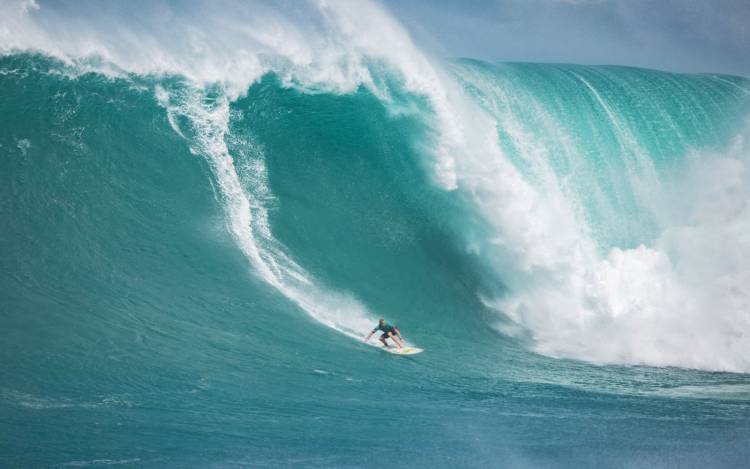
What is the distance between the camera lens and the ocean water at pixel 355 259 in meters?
7.14

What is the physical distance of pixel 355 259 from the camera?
12.2m

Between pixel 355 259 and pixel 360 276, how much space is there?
1.60ft

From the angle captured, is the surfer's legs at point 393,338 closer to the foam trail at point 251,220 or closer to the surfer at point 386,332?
the surfer at point 386,332

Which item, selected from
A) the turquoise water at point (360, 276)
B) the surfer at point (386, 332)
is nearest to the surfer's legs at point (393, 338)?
the surfer at point (386, 332)

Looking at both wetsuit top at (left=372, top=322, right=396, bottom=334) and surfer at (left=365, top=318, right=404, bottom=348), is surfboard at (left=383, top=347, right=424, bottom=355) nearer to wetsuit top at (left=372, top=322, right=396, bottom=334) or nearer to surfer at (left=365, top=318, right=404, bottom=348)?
surfer at (left=365, top=318, right=404, bottom=348)

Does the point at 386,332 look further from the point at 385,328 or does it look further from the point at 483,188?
the point at 483,188

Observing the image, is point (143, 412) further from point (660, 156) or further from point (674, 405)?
point (660, 156)

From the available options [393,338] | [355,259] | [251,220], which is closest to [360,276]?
[355,259]

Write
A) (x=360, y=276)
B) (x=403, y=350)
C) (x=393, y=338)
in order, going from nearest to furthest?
1. (x=403, y=350)
2. (x=393, y=338)
3. (x=360, y=276)

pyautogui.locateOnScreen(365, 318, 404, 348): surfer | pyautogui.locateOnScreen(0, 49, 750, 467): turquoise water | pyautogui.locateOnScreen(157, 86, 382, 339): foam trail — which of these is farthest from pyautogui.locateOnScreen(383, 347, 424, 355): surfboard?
pyautogui.locateOnScreen(157, 86, 382, 339): foam trail

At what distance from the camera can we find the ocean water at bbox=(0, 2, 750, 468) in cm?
714

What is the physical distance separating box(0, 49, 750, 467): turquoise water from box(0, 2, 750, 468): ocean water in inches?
1.9

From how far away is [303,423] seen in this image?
7148mm

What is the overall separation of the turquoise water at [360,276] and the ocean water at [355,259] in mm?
48
